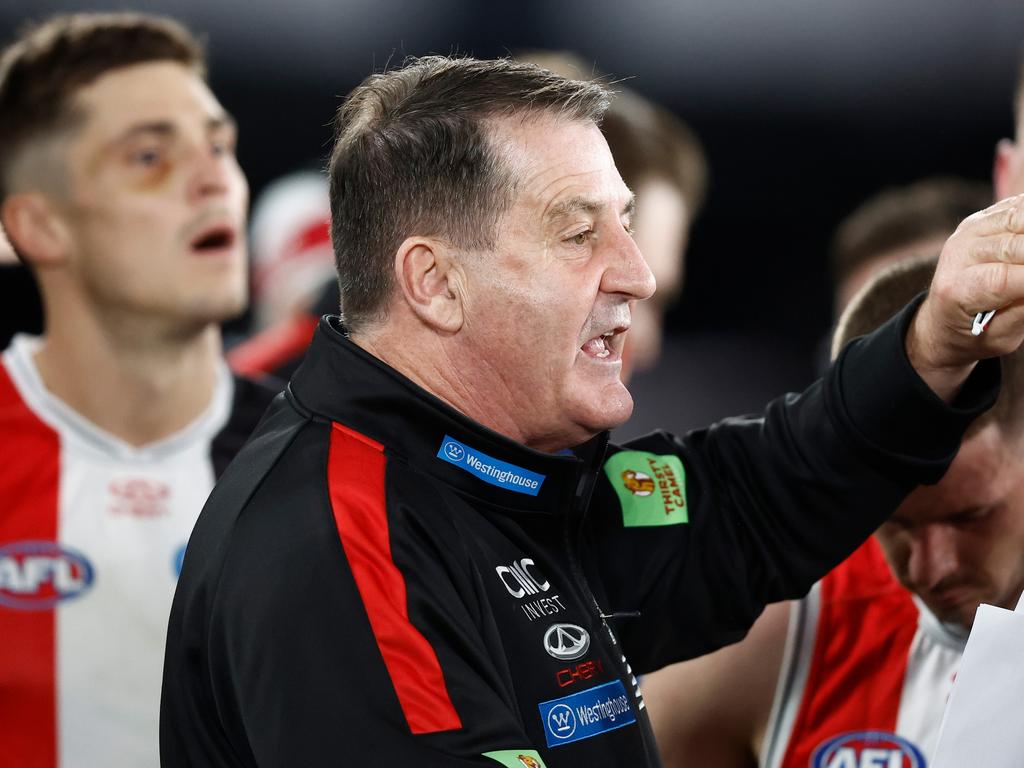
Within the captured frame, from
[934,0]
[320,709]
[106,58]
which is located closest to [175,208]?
[106,58]

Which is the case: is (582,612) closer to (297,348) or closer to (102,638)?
(102,638)

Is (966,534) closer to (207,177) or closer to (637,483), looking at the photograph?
(637,483)

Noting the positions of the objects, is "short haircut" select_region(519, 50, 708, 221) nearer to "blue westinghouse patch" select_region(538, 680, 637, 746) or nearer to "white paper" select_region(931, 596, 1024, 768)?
"blue westinghouse patch" select_region(538, 680, 637, 746)

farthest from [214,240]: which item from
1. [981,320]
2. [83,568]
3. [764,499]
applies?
[981,320]

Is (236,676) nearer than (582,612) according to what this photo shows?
Yes

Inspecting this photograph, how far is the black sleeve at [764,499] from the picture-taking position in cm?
140

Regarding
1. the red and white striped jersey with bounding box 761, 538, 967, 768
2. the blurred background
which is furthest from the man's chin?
the blurred background

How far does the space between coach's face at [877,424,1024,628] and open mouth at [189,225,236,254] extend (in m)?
1.30

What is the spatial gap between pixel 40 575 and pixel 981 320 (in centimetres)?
162

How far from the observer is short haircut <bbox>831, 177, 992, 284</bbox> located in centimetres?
321

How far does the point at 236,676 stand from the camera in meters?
1.11

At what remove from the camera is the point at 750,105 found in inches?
244

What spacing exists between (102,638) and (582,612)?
1214 millimetres

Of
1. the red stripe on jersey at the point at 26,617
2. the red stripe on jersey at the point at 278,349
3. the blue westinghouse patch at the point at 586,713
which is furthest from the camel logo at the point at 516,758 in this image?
the red stripe on jersey at the point at 278,349
